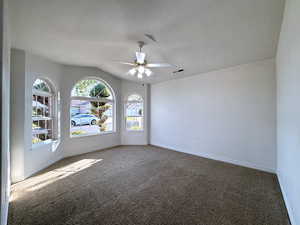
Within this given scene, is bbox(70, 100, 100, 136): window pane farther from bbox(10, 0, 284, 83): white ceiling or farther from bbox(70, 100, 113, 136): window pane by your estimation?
bbox(10, 0, 284, 83): white ceiling

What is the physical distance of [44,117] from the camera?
371 cm

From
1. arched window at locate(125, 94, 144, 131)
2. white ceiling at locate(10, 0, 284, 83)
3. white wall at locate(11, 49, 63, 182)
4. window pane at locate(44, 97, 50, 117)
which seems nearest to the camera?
white ceiling at locate(10, 0, 284, 83)

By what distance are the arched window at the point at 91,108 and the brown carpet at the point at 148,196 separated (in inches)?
56.8

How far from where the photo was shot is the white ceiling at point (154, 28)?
185cm

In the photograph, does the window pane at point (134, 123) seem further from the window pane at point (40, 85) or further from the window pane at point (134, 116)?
the window pane at point (40, 85)

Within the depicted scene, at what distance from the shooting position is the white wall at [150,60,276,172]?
327 cm

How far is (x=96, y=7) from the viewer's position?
1.88 metres

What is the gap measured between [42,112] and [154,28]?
3.54 meters

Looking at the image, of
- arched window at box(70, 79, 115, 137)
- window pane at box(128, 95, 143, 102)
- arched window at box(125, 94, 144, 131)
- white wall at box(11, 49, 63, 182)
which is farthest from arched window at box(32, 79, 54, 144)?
window pane at box(128, 95, 143, 102)

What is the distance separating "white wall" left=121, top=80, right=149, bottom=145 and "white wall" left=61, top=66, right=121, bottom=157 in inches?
20.1

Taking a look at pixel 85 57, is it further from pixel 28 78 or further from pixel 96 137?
pixel 96 137

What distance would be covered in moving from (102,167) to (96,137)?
1.73 m

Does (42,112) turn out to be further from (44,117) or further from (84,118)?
(84,118)

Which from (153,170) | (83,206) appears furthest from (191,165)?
(83,206)
